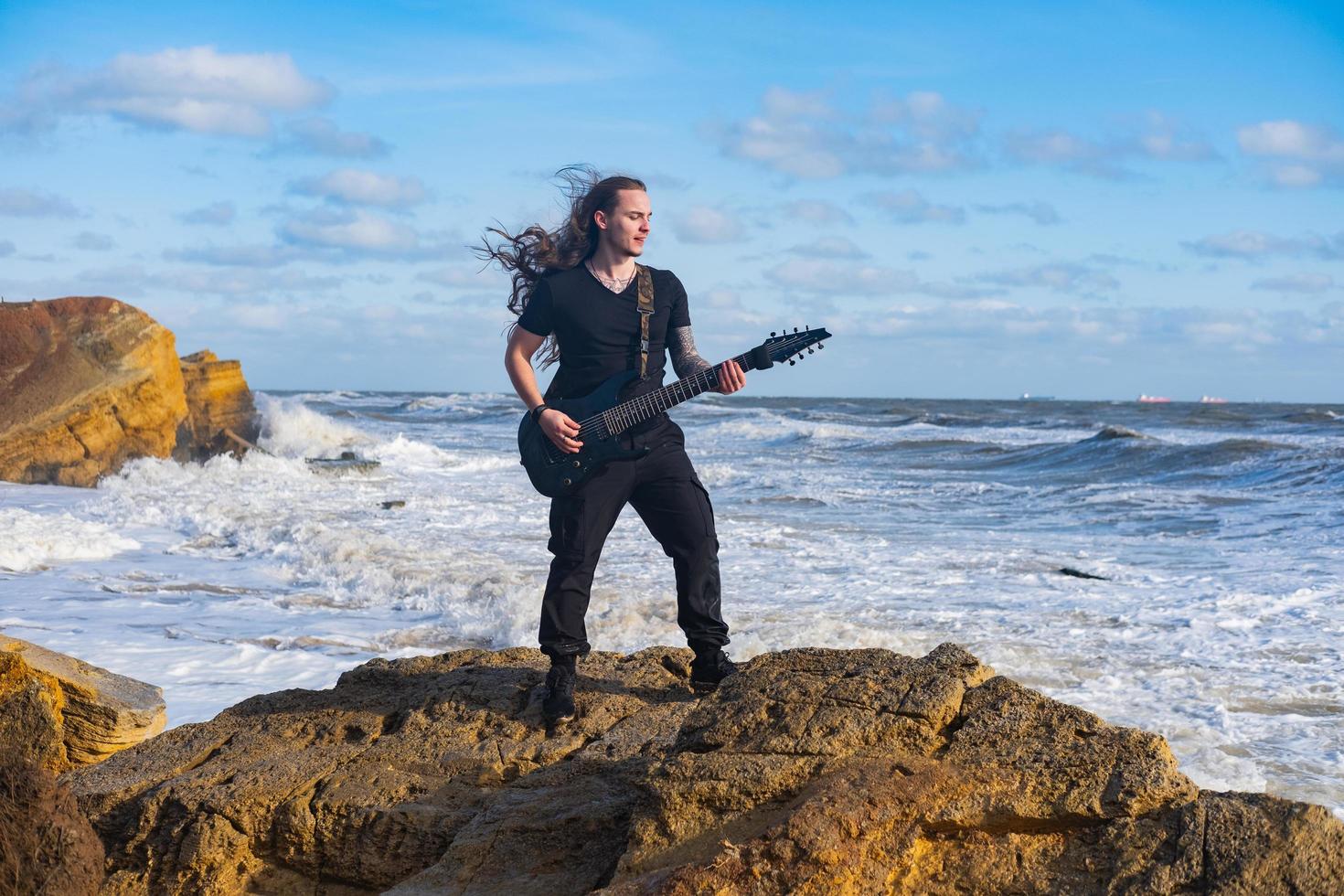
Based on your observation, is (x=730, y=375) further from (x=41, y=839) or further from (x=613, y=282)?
(x=41, y=839)

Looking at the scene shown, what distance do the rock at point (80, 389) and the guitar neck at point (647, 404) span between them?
45.0ft

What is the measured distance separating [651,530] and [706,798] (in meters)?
1.70

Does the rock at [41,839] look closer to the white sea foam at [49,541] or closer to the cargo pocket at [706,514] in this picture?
the cargo pocket at [706,514]

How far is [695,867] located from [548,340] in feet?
8.20

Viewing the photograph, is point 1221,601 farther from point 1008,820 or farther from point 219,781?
point 219,781

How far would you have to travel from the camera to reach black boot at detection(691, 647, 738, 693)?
4281 mm

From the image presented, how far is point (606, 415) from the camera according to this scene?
4230 millimetres

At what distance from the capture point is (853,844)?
7.79ft

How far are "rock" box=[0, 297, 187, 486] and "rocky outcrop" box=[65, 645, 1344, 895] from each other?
13.2 meters

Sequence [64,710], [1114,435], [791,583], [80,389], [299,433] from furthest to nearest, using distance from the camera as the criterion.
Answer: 1. [1114,435]
2. [299,433]
3. [80,389]
4. [791,583]
5. [64,710]

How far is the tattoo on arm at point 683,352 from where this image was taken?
4.43 meters

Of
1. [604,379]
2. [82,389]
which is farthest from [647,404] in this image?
[82,389]

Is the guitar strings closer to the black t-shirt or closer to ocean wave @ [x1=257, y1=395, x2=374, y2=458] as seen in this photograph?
the black t-shirt

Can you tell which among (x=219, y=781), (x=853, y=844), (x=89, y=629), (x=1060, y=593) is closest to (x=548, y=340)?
(x=219, y=781)
